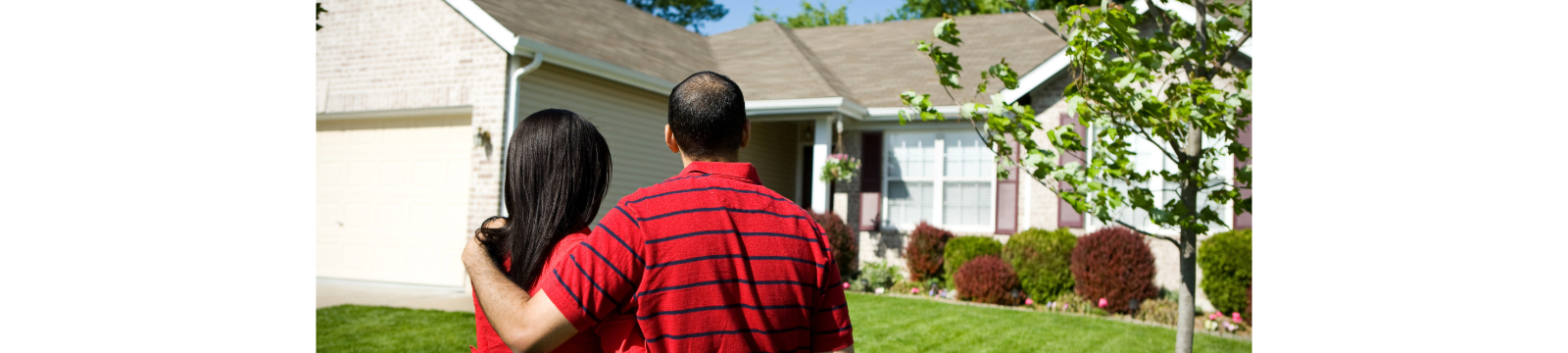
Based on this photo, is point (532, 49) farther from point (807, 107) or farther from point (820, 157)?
point (820, 157)

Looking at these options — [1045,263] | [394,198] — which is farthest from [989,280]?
[394,198]

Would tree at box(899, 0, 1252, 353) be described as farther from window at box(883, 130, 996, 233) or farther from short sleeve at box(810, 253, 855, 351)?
window at box(883, 130, 996, 233)

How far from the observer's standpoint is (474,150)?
29.2 feet

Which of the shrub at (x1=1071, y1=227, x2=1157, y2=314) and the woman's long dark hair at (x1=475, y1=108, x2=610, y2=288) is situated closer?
the woman's long dark hair at (x1=475, y1=108, x2=610, y2=288)

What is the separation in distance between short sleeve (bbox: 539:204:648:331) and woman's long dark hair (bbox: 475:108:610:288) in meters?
0.26

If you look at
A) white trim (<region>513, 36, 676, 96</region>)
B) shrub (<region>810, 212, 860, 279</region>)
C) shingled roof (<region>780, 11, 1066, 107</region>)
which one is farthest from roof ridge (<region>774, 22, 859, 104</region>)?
white trim (<region>513, 36, 676, 96</region>)

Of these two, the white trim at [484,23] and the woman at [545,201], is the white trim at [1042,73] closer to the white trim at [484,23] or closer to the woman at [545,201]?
the white trim at [484,23]

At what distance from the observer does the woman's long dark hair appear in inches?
76.0

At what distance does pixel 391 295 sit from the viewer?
8.57 meters

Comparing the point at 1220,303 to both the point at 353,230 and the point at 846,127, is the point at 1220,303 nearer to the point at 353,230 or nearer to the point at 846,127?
the point at 846,127

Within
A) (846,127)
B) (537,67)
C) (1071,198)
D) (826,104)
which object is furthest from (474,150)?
(1071,198)

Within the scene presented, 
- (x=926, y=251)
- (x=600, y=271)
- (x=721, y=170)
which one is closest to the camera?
(x=600, y=271)

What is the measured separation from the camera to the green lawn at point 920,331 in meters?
6.16

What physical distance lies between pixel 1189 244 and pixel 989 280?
458 centimetres
